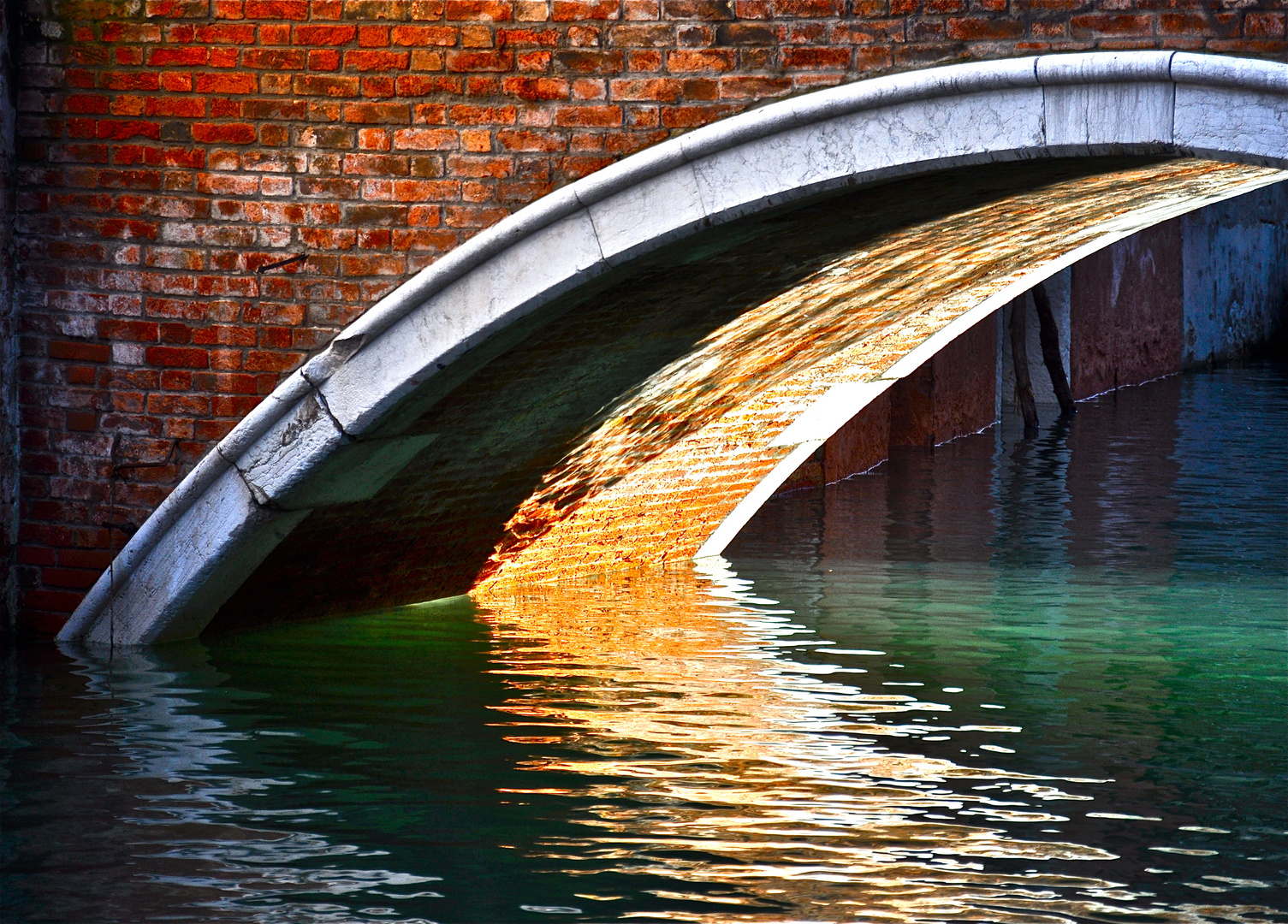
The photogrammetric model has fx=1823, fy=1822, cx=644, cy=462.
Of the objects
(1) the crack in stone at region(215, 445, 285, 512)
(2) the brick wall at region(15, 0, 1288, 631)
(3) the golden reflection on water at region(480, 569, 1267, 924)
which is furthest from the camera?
(1) the crack in stone at region(215, 445, 285, 512)

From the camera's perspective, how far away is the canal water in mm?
3354

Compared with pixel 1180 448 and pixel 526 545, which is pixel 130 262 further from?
pixel 1180 448

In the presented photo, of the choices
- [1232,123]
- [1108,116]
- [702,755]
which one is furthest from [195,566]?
[1232,123]

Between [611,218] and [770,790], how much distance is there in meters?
1.55

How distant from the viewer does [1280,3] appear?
4062 mm

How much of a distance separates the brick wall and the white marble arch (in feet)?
0.41

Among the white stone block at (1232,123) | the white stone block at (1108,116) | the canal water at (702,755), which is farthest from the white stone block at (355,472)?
the white stone block at (1232,123)

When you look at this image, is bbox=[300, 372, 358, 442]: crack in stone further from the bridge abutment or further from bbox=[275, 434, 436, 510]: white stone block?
the bridge abutment

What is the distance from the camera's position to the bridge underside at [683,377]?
505 cm

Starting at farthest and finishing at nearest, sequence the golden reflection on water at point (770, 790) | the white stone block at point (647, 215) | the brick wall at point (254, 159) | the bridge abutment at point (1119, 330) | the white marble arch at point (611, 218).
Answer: the bridge abutment at point (1119, 330) < the brick wall at point (254, 159) < the white stone block at point (647, 215) < the white marble arch at point (611, 218) < the golden reflection on water at point (770, 790)

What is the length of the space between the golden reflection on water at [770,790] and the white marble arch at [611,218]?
860 mm

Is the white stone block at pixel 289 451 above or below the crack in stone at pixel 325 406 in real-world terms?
below

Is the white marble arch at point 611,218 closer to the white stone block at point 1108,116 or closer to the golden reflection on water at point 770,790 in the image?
the white stone block at point 1108,116

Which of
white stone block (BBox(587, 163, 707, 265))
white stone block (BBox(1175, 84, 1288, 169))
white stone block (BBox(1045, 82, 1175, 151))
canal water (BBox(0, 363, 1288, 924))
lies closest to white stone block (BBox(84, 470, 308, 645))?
canal water (BBox(0, 363, 1288, 924))
